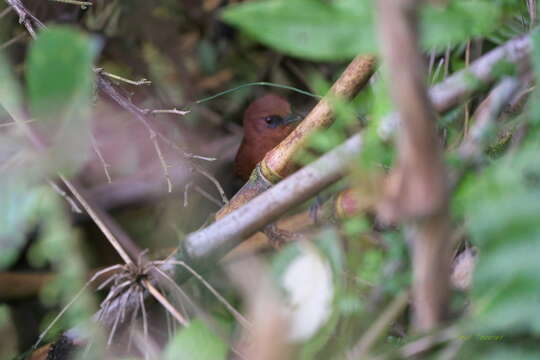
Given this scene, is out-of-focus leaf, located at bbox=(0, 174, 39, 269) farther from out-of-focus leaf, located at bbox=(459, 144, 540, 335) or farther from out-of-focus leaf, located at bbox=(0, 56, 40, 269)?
out-of-focus leaf, located at bbox=(459, 144, 540, 335)

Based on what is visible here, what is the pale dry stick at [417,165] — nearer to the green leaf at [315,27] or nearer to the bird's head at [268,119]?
the green leaf at [315,27]

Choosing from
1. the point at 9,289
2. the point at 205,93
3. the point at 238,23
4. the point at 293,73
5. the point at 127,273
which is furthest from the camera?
the point at 205,93

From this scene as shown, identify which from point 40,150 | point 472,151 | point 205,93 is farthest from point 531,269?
point 205,93

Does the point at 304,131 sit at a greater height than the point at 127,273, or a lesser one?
greater

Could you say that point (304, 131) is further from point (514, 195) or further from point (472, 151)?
point (514, 195)

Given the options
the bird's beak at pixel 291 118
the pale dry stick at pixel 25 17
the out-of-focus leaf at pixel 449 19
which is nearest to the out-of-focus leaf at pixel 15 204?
the out-of-focus leaf at pixel 449 19

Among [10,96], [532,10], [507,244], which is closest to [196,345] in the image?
[507,244]
